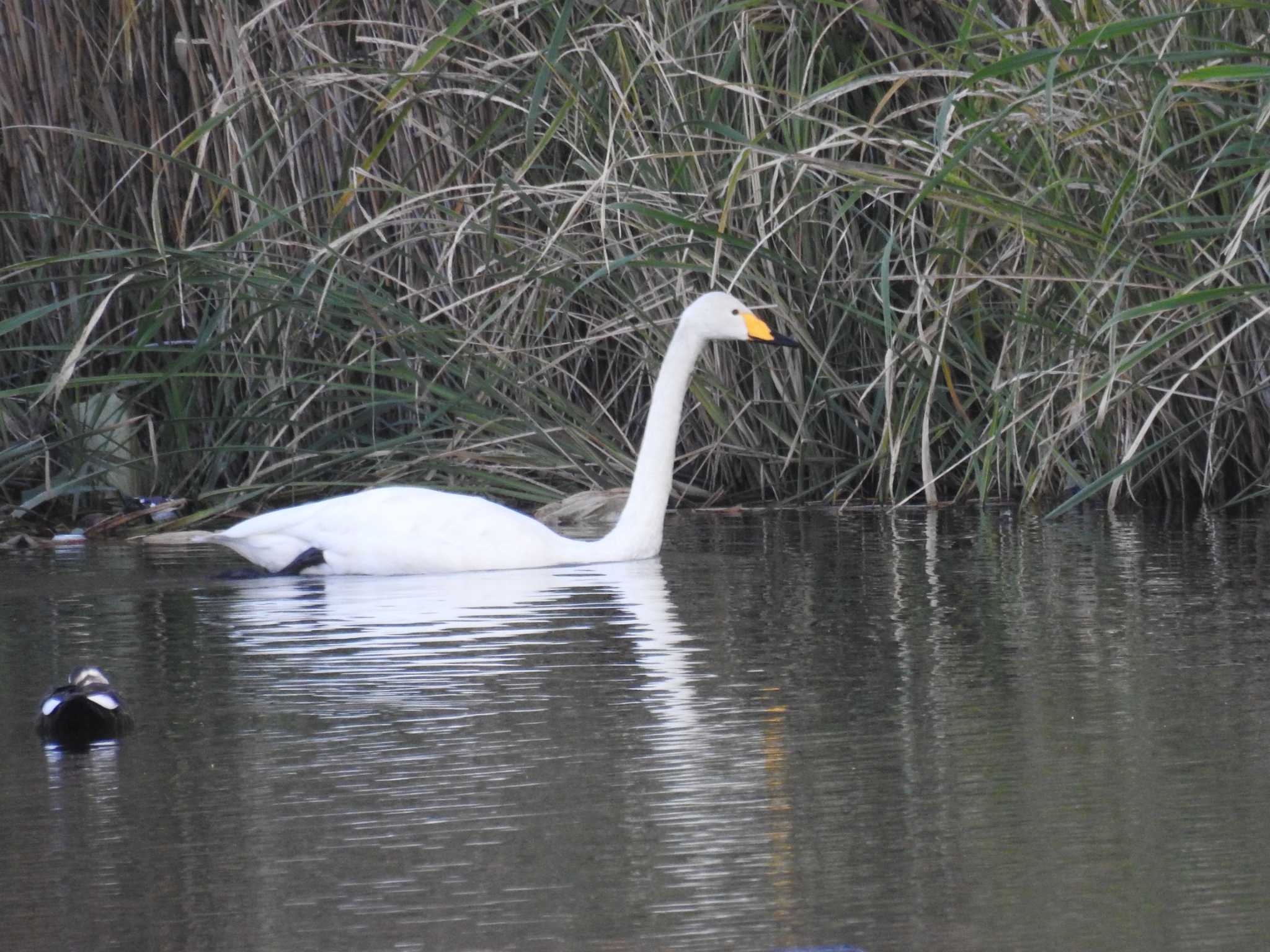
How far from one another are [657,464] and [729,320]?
1.47 ft

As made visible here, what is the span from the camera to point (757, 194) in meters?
6.48

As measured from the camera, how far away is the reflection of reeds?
18.9 ft

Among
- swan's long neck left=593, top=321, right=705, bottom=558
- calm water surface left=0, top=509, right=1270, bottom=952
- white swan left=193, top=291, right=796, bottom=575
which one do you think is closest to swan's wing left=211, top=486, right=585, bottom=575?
white swan left=193, top=291, right=796, bottom=575

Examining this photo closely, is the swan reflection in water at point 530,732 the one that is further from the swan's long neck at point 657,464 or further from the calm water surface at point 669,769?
the swan's long neck at point 657,464

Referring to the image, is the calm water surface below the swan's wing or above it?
below

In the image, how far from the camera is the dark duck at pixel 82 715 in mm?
3156

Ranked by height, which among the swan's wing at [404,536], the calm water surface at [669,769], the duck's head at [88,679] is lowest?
the calm water surface at [669,769]

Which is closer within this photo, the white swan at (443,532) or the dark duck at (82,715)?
the dark duck at (82,715)

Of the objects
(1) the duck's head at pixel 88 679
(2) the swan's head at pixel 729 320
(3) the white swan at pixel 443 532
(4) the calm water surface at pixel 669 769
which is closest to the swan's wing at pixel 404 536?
(3) the white swan at pixel 443 532

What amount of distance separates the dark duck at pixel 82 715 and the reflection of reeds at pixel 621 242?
273 cm

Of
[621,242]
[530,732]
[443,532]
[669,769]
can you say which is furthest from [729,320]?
[669,769]

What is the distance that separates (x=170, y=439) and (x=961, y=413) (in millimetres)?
2798

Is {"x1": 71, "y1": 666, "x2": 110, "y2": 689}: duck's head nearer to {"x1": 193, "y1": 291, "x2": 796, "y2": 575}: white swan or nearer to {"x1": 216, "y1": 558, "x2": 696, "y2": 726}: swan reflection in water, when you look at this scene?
{"x1": 216, "y1": 558, "x2": 696, "y2": 726}: swan reflection in water

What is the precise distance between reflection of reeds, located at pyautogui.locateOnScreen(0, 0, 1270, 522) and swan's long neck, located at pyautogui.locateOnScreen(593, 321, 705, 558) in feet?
1.36
